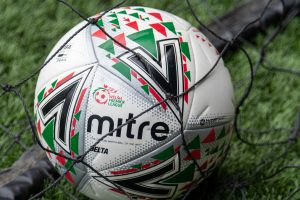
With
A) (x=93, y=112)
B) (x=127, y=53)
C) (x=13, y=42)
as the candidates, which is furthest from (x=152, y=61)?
(x=13, y=42)

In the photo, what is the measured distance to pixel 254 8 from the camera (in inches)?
125

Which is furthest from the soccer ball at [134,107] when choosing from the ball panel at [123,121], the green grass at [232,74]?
the green grass at [232,74]

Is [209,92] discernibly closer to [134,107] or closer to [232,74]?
[134,107]

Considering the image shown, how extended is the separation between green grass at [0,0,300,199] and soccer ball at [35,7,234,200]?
39 cm

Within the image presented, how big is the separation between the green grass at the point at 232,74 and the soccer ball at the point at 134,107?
1.28ft

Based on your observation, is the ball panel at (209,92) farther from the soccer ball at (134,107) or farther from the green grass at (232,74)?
the green grass at (232,74)

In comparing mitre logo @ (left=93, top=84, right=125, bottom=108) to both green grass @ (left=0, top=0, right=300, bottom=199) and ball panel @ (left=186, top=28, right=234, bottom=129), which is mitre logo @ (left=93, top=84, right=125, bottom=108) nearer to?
ball panel @ (left=186, top=28, right=234, bottom=129)

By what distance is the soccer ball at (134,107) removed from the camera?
187 cm

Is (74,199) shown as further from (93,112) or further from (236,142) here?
(236,142)

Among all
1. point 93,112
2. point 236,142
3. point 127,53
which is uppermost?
point 127,53

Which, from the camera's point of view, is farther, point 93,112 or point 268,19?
point 268,19

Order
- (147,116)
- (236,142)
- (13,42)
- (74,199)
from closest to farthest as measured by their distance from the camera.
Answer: (147,116)
(74,199)
(236,142)
(13,42)

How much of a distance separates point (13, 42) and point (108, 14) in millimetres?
1033

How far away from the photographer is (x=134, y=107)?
185 cm
